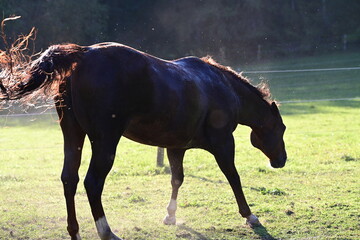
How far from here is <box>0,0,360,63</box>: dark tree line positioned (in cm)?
3216

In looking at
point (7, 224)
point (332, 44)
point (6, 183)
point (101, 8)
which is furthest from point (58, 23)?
point (7, 224)

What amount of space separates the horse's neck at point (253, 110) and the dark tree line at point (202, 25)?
985 inches

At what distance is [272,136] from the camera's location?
7.15 m

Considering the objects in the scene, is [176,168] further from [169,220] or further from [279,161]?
[279,161]

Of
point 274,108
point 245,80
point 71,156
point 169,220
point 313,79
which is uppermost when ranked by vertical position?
point 245,80


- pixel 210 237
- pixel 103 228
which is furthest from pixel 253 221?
pixel 103 228

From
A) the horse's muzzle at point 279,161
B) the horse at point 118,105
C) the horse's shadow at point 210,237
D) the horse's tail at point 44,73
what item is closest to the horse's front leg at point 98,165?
the horse at point 118,105

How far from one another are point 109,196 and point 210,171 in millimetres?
2260

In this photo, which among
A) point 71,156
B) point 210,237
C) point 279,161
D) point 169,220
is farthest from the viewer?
point 279,161

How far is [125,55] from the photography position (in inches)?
204

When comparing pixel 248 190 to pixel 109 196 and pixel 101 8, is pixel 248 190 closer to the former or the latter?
pixel 109 196

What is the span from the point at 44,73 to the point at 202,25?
108 ft

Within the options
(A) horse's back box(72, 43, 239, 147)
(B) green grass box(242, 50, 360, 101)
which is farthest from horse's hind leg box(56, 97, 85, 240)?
(B) green grass box(242, 50, 360, 101)

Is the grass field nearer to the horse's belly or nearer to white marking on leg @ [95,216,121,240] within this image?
white marking on leg @ [95,216,121,240]
